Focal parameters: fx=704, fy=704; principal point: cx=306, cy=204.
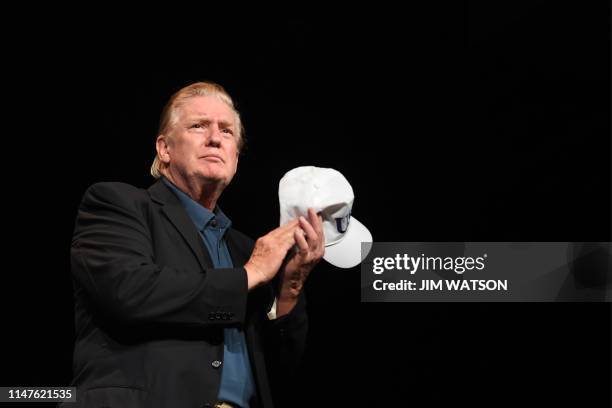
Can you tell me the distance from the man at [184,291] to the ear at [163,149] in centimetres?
4

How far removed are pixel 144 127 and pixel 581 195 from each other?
186 cm

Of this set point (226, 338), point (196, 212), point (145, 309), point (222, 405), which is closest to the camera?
point (145, 309)

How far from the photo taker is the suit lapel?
178 centimetres

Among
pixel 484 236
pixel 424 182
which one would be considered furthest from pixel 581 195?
pixel 424 182

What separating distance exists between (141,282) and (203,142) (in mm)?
619

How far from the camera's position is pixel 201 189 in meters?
2.04

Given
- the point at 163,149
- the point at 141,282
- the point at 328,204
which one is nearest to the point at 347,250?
the point at 328,204

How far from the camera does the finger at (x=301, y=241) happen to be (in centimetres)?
182

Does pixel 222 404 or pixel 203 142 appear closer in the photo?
pixel 222 404

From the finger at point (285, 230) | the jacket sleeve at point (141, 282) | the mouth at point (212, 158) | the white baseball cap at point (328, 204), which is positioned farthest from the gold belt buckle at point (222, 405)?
the mouth at point (212, 158)

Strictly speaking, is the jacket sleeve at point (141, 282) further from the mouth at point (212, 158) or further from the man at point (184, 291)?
the mouth at point (212, 158)

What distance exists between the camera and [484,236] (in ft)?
9.79

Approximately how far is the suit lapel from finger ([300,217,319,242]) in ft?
0.85

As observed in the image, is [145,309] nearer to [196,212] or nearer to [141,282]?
[141,282]
